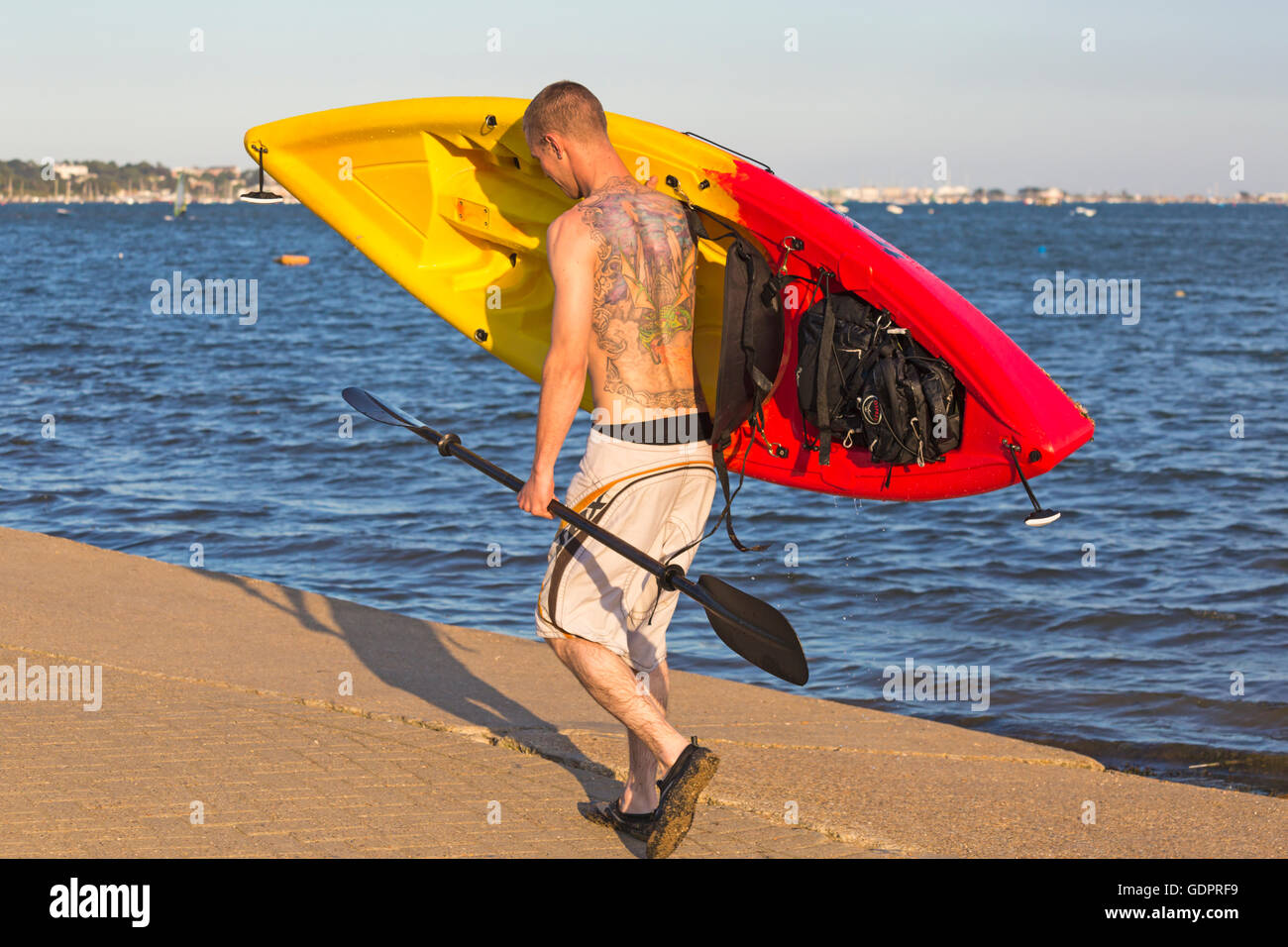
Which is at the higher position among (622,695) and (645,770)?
(622,695)

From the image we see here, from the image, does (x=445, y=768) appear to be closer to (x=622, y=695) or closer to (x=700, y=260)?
(x=622, y=695)

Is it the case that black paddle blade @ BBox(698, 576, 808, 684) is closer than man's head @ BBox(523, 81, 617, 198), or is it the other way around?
man's head @ BBox(523, 81, 617, 198)

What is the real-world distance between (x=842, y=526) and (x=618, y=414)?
7643 millimetres

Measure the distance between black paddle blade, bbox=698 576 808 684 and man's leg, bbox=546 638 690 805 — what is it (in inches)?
16.9

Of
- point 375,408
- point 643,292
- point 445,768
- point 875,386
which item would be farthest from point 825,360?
point 445,768

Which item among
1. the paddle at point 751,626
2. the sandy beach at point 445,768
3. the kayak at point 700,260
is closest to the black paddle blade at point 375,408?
the kayak at point 700,260

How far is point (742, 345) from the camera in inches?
164

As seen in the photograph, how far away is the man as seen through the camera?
3.71m

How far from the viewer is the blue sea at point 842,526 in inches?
288

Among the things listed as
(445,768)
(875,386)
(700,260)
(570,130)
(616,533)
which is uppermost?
(570,130)

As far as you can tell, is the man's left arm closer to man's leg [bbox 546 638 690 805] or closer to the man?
the man

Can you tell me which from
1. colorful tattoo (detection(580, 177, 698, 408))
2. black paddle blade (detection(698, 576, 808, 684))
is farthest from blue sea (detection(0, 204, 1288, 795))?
colorful tattoo (detection(580, 177, 698, 408))

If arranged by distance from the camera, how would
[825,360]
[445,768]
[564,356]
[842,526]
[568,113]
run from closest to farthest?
[564,356], [568,113], [445,768], [825,360], [842,526]

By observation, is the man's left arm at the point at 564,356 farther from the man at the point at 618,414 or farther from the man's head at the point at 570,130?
the man's head at the point at 570,130
